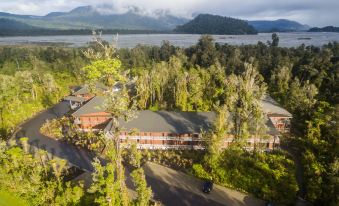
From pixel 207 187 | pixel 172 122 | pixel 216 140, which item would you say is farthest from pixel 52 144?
pixel 216 140

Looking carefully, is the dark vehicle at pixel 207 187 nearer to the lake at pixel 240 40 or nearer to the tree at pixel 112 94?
the tree at pixel 112 94

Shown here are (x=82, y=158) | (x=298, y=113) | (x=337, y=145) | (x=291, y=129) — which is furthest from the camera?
(x=298, y=113)

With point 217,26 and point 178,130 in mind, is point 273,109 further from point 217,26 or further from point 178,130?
point 217,26

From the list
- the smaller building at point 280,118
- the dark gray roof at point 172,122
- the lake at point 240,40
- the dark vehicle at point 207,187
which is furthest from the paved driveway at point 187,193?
the lake at point 240,40

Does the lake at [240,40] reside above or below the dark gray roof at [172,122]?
above

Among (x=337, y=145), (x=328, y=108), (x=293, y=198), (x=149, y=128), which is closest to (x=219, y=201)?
(x=293, y=198)

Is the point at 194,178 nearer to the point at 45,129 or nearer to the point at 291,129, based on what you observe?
the point at 291,129
